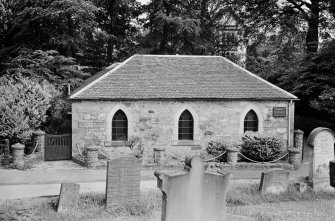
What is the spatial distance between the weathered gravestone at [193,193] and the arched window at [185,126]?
1247 cm

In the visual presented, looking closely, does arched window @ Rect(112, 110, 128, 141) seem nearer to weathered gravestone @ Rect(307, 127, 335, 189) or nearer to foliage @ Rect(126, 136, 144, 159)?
foliage @ Rect(126, 136, 144, 159)

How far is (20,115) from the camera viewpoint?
18.9 metres

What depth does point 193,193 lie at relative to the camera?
321 inches

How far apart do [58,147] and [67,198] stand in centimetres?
917

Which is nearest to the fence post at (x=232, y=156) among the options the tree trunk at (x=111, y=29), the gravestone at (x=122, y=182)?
the gravestone at (x=122, y=182)

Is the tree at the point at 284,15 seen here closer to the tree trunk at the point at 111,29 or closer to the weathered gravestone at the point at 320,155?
the tree trunk at the point at 111,29

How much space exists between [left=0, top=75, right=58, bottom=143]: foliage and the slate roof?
1.99 m

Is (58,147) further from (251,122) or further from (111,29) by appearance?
(111,29)

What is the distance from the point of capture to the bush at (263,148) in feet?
63.7

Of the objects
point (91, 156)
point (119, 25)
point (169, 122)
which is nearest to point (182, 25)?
point (119, 25)

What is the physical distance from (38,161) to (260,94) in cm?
Result: 1250

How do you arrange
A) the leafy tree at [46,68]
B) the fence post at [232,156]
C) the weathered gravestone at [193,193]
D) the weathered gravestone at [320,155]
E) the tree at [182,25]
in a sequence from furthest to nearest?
1. the tree at [182,25]
2. the leafy tree at [46,68]
3. the fence post at [232,156]
4. the weathered gravestone at [320,155]
5. the weathered gravestone at [193,193]

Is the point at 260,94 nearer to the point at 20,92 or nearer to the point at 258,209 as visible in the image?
the point at 258,209

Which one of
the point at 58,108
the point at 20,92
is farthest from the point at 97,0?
the point at 20,92
